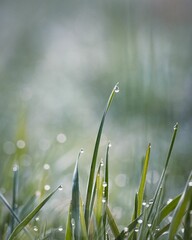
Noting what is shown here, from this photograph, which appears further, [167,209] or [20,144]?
[20,144]

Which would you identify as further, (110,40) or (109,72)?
(110,40)

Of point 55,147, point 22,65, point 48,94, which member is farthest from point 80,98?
point 55,147

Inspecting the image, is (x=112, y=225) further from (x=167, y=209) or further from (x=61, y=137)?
(x=61, y=137)

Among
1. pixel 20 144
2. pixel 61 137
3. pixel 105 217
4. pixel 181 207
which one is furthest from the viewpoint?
pixel 61 137

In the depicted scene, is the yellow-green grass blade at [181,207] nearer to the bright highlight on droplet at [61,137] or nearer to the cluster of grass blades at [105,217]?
the cluster of grass blades at [105,217]

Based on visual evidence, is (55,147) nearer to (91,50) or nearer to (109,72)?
(109,72)

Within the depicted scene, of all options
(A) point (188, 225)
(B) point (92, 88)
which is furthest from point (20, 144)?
(B) point (92, 88)
